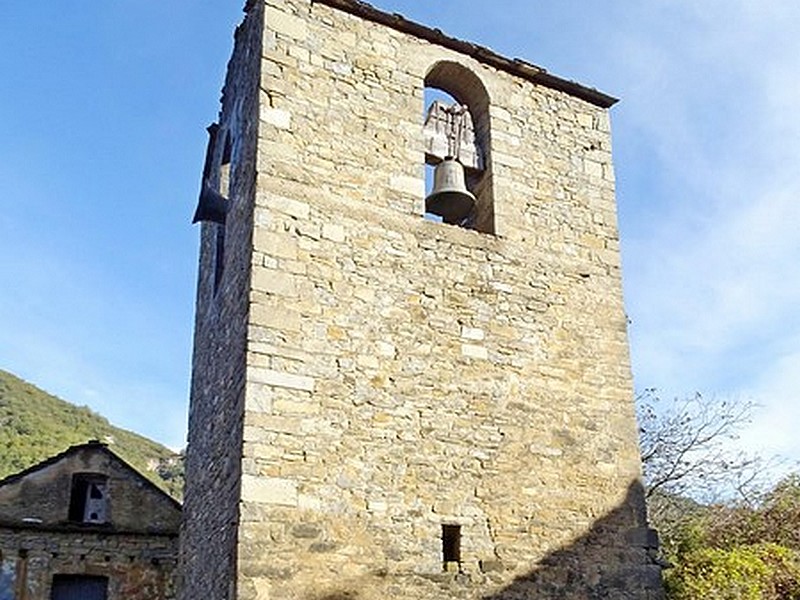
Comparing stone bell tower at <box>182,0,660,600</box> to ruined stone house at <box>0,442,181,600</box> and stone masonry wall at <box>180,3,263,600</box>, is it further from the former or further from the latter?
ruined stone house at <box>0,442,181,600</box>

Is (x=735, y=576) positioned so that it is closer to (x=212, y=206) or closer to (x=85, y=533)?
(x=212, y=206)

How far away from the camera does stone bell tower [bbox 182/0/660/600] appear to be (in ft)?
22.7

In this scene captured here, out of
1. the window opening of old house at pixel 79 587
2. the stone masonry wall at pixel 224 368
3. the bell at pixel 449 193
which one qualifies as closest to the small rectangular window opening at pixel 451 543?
the stone masonry wall at pixel 224 368

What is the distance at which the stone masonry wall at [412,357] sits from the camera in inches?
271

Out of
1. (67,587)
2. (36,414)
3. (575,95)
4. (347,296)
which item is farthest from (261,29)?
(36,414)

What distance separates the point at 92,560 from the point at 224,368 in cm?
616

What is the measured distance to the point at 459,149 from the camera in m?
8.95

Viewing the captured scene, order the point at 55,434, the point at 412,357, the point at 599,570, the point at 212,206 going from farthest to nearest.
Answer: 1. the point at 55,434
2. the point at 212,206
3. the point at 599,570
4. the point at 412,357

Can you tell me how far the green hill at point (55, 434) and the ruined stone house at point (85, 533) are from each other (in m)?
12.4

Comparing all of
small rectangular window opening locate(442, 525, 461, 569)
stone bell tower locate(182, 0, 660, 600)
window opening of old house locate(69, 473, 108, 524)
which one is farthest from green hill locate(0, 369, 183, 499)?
small rectangular window opening locate(442, 525, 461, 569)

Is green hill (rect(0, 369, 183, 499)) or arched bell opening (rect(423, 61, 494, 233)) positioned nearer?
arched bell opening (rect(423, 61, 494, 233))

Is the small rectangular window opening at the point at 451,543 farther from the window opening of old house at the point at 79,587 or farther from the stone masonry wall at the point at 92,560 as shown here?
the window opening of old house at the point at 79,587

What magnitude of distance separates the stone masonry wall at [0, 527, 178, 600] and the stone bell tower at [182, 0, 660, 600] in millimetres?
3901

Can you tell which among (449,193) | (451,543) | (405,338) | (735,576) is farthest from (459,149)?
(735,576)
